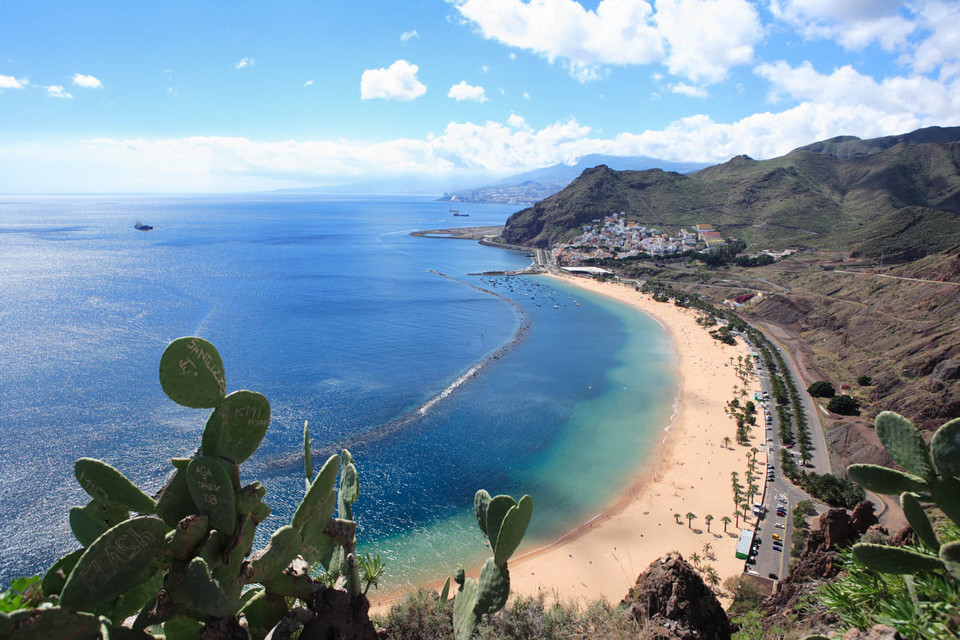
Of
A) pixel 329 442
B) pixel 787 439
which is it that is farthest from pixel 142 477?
pixel 787 439

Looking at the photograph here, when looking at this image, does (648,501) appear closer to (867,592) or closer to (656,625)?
(656,625)

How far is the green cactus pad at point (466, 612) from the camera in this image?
6.67 metres

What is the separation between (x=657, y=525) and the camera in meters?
23.1

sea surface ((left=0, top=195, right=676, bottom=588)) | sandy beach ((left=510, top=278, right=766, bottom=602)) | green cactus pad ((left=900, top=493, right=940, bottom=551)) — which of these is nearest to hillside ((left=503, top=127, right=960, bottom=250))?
sea surface ((left=0, top=195, right=676, bottom=588))

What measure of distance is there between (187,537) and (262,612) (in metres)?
1.76

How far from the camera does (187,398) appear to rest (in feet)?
15.9

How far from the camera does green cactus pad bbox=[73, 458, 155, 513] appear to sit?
4.75 meters

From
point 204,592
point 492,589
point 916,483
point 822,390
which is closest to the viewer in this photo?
point 204,592

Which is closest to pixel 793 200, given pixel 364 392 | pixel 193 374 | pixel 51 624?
pixel 364 392

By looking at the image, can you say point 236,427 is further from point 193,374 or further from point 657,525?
point 657,525

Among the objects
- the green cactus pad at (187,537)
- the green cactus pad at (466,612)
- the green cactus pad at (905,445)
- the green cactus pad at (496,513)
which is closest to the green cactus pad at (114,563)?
the green cactus pad at (187,537)

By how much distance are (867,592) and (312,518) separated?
6.14m

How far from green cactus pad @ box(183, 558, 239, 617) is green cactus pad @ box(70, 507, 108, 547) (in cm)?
177

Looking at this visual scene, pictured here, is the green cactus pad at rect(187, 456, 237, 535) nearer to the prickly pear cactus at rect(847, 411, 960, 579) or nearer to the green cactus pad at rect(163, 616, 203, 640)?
the green cactus pad at rect(163, 616, 203, 640)
